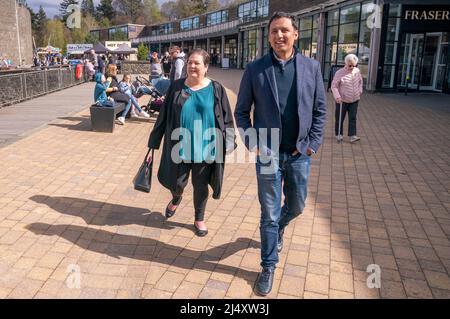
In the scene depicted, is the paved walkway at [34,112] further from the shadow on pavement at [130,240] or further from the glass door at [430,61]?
the glass door at [430,61]

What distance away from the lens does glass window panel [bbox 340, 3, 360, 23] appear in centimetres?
1941

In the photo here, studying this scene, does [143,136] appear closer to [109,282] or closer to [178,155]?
[178,155]

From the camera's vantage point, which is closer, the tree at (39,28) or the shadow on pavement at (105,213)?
the shadow on pavement at (105,213)

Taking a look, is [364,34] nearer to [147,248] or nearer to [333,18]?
[333,18]

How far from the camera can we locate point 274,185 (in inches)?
120

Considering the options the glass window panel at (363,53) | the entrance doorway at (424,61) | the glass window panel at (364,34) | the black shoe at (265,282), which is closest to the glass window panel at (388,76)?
the entrance doorway at (424,61)

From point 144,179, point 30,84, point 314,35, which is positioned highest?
point 314,35

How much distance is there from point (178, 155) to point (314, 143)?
1345mm

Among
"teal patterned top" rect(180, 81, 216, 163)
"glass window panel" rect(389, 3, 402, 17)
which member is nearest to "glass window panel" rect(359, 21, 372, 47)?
"glass window panel" rect(389, 3, 402, 17)

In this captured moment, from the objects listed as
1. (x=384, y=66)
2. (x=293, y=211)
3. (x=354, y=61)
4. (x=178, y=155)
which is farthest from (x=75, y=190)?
(x=384, y=66)

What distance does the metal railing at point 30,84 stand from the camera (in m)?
12.1

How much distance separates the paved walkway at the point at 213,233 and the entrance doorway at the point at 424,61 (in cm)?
1232

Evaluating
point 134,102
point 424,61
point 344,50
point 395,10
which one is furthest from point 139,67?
point 134,102

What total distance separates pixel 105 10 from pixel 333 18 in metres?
114
